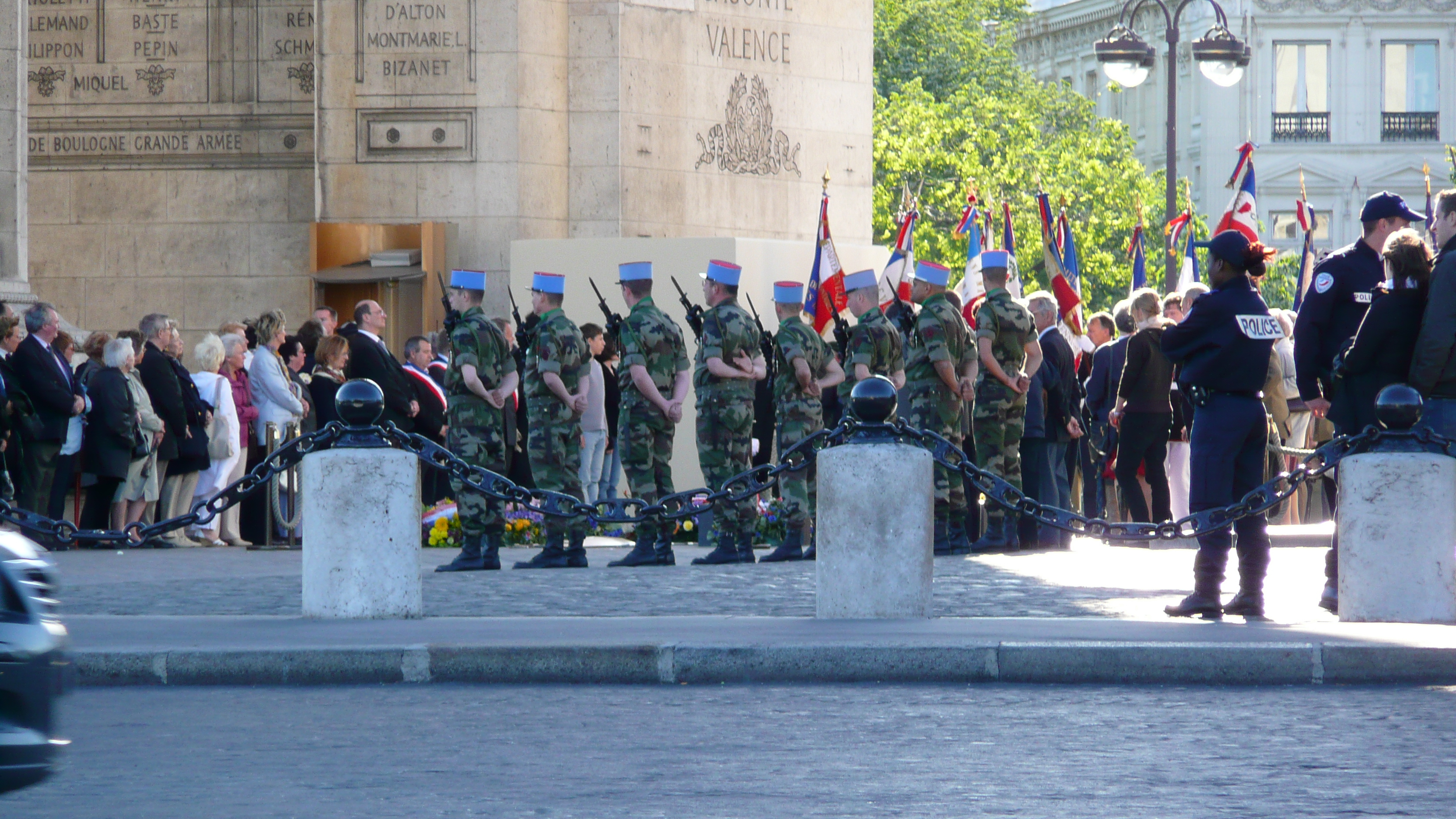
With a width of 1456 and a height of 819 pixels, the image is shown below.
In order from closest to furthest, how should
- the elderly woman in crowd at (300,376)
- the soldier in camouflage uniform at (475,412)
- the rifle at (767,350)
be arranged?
1. the soldier in camouflage uniform at (475,412)
2. the elderly woman in crowd at (300,376)
3. the rifle at (767,350)

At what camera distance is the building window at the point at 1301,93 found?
6366 cm

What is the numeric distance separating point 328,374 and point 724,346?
12.1 feet

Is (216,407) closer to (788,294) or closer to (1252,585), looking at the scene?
(788,294)

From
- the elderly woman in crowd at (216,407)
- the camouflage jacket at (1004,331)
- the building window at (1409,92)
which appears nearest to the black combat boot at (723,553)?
the camouflage jacket at (1004,331)

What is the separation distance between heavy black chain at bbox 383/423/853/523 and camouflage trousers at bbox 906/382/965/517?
3.40 metres

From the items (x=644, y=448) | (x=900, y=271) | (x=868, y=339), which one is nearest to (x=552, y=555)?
(x=644, y=448)

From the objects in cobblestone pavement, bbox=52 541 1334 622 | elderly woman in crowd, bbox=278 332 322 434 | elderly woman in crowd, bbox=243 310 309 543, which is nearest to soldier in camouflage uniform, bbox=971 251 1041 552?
cobblestone pavement, bbox=52 541 1334 622

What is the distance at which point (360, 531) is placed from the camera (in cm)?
948

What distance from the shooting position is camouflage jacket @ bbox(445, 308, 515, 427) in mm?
13031

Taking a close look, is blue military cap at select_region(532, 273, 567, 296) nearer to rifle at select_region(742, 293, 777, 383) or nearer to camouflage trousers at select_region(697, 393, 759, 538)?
camouflage trousers at select_region(697, 393, 759, 538)

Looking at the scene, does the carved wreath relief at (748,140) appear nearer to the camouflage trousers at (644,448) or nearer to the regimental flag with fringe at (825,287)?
the regimental flag with fringe at (825,287)

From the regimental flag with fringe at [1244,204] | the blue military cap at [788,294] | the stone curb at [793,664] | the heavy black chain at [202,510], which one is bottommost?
the stone curb at [793,664]

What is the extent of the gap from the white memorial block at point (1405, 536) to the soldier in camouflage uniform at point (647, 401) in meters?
5.26

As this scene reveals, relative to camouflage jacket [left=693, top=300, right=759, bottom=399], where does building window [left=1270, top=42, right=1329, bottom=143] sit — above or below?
above
